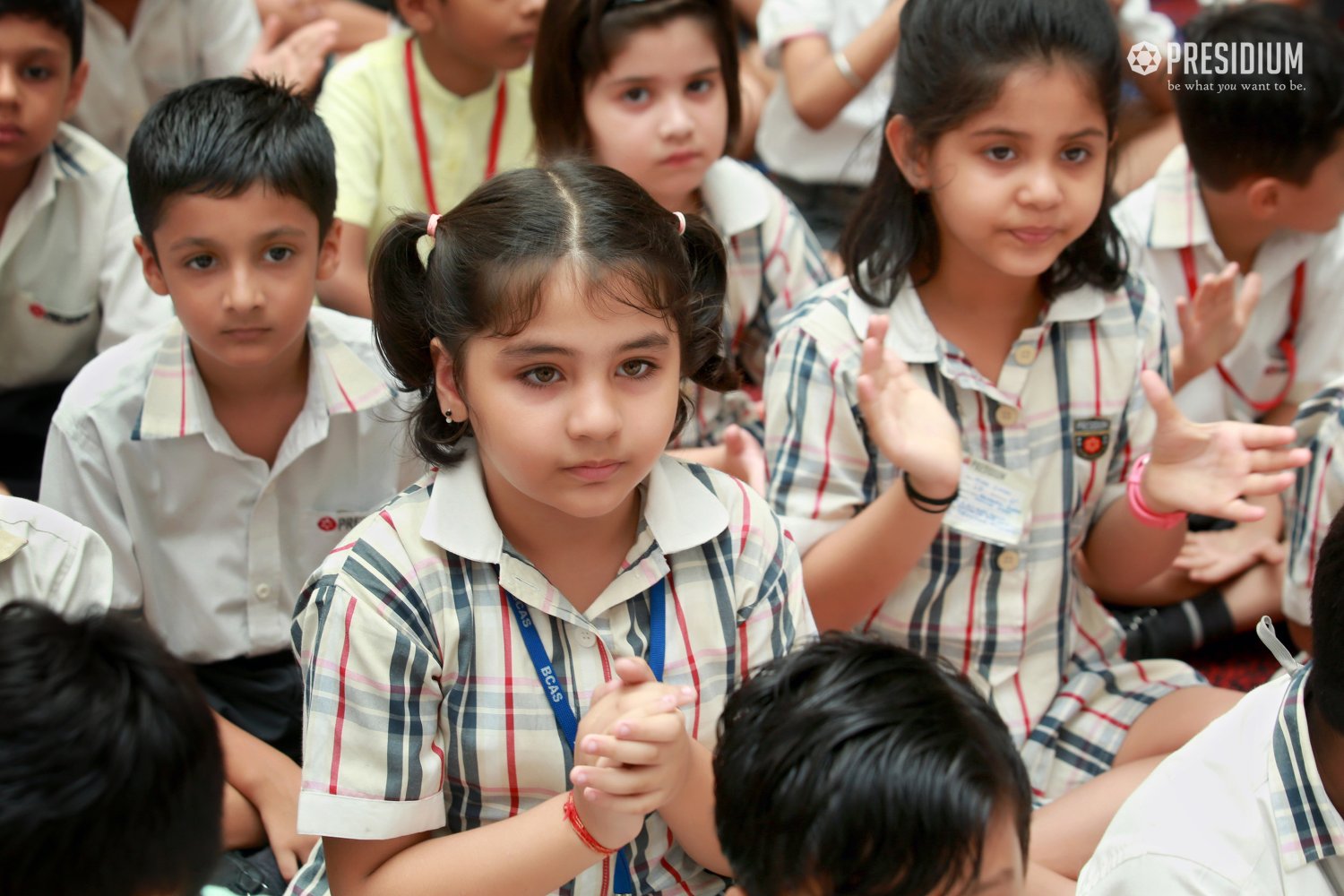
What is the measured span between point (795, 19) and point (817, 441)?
1.15 m

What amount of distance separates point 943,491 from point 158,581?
88 centimetres

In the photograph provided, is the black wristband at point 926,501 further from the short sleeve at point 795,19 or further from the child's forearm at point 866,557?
the short sleeve at point 795,19

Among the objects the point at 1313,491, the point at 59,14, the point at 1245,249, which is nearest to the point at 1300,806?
the point at 1313,491

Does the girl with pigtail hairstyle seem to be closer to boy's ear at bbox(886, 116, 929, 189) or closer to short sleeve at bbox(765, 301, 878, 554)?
short sleeve at bbox(765, 301, 878, 554)

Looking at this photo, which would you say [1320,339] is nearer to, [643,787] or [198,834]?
[643,787]

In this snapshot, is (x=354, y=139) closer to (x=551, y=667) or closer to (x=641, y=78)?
(x=641, y=78)

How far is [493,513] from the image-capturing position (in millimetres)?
1159

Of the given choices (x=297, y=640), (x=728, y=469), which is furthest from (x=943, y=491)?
(x=297, y=640)

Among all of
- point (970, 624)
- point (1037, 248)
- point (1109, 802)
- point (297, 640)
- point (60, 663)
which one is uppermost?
point (1037, 248)

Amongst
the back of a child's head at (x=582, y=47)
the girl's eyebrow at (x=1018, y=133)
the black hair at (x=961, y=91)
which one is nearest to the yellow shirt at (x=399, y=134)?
the back of a child's head at (x=582, y=47)

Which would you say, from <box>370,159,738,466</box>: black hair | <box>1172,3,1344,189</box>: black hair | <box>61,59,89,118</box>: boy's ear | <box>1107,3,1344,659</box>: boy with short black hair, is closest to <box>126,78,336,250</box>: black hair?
<box>370,159,738,466</box>: black hair

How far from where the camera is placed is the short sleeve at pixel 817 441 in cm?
147

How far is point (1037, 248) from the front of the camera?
4.67 feet

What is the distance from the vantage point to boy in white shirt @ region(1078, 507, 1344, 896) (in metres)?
0.94
